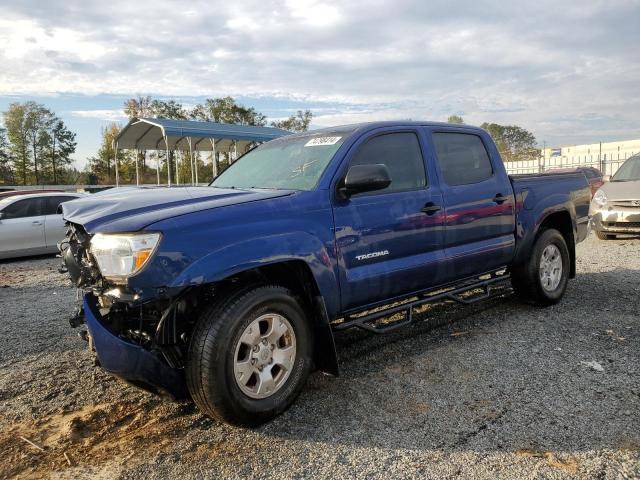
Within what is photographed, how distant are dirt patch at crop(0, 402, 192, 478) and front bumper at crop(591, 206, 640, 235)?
30.5ft

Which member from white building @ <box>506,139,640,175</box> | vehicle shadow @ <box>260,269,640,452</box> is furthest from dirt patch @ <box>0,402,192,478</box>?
white building @ <box>506,139,640,175</box>

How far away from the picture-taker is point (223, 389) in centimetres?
282

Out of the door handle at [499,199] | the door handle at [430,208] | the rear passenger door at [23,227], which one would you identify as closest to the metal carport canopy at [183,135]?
the rear passenger door at [23,227]

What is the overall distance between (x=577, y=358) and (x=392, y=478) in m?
2.22

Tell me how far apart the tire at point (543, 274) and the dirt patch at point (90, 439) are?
11.7 feet

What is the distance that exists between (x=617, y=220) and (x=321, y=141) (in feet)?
26.6

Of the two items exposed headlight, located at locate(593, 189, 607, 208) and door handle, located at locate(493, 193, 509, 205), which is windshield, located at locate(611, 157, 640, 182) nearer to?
exposed headlight, located at locate(593, 189, 607, 208)

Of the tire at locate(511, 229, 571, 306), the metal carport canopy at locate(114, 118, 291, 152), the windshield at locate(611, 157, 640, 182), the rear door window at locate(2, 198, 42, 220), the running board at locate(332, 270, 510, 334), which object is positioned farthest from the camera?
the metal carport canopy at locate(114, 118, 291, 152)

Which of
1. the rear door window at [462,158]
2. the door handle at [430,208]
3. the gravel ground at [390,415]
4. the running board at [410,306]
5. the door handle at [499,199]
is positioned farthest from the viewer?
the door handle at [499,199]

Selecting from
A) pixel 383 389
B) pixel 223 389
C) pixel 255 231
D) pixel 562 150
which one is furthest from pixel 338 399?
pixel 562 150

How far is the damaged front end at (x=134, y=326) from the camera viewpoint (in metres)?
2.79

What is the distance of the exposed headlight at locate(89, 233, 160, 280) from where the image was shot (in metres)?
2.72

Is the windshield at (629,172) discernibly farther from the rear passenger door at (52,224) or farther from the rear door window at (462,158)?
the rear passenger door at (52,224)

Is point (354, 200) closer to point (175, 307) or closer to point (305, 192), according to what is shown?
point (305, 192)
